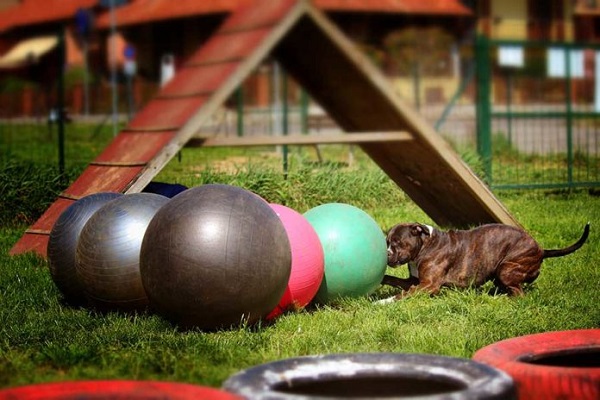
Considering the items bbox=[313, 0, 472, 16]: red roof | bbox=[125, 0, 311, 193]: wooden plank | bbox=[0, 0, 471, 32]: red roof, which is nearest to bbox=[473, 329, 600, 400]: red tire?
bbox=[125, 0, 311, 193]: wooden plank

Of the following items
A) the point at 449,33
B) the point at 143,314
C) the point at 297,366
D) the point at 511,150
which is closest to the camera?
the point at 297,366

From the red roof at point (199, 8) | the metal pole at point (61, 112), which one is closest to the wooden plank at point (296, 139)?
the metal pole at point (61, 112)

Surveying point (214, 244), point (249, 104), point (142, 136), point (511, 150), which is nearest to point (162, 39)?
point (249, 104)

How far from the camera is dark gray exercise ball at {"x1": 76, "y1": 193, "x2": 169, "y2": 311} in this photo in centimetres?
687

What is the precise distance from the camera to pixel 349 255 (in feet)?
24.1

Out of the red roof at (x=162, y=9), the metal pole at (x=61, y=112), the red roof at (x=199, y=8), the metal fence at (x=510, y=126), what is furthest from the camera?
the red roof at (x=199, y=8)

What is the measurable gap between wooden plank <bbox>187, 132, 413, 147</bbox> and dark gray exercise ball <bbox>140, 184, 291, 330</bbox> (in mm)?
1704

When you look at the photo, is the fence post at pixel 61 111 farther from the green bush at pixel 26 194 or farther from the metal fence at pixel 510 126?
the metal fence at pixel 510 126

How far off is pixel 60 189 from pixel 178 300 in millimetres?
6414

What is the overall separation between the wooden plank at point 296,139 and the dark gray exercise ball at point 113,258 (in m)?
1.24

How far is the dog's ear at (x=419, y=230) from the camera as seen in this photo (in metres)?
7.66

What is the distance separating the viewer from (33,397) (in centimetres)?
391

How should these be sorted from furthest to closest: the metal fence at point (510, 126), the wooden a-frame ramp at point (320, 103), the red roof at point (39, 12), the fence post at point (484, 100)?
1. the red roof at point (39, 12)
2. the metal fence at point (510, 126)
3. the fence post at point (484, 100)
4. the wooden a-frame ramp at point (320, 103)

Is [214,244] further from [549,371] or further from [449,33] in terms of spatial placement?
[449,33]
